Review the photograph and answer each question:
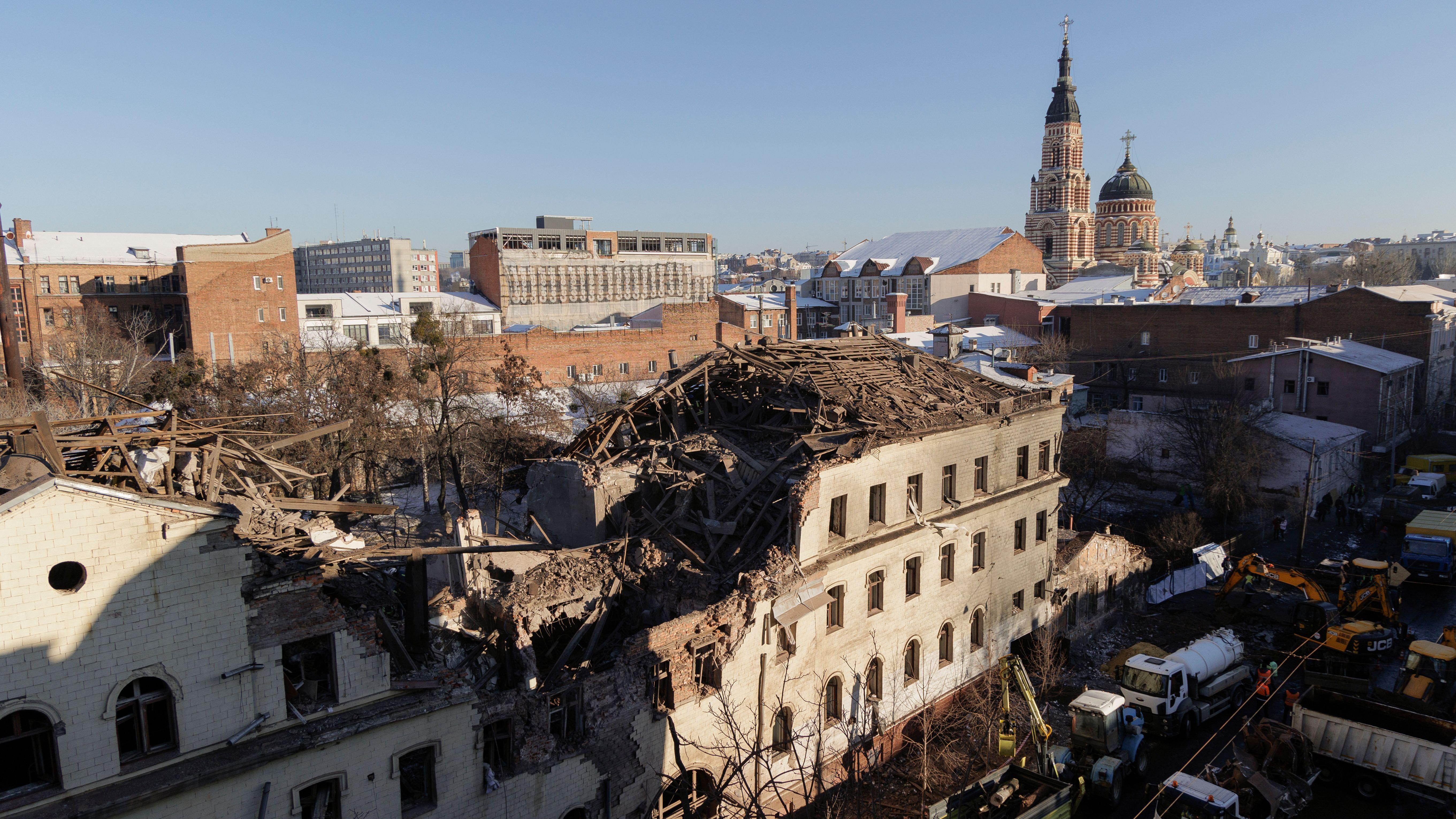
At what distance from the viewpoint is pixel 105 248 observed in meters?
71.1

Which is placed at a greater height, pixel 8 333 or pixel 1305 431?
pixel 8 333

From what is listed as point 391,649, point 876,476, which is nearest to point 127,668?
point 391,649

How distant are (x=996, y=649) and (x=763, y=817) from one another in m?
16.0

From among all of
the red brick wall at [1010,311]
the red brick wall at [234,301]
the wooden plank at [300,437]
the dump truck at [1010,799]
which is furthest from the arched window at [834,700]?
the red brick wall at [1010,311]

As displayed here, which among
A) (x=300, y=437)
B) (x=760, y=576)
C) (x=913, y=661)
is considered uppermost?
(x=300, y=437)

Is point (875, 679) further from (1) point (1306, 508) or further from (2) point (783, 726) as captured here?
(1) point (1306, 508)

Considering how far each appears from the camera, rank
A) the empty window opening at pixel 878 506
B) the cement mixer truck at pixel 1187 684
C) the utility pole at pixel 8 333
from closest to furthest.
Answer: the empty window opening at pixel 878 506
the cement mixer truck at pixel 1187 684
the utility pole at pixel 8 333

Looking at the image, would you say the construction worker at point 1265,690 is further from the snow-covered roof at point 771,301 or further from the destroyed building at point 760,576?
the snow-covered roof at point 771,301

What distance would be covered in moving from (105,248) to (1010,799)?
3179 inches

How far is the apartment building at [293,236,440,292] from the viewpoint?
16450 centimetres

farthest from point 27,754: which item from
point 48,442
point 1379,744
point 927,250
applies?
point 927,250

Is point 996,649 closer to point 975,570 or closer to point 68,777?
point 975,570

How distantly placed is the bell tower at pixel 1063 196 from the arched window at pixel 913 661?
277ft

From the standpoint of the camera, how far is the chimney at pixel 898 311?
71.5 meters
